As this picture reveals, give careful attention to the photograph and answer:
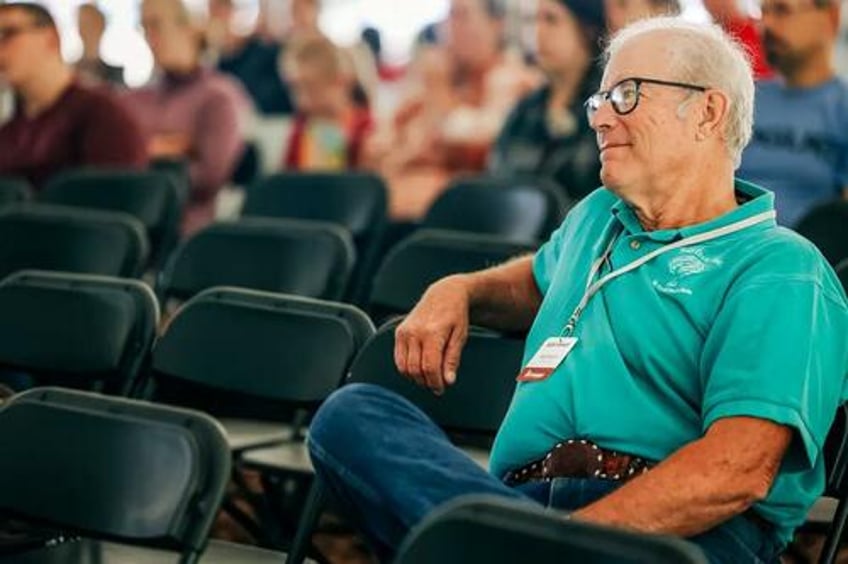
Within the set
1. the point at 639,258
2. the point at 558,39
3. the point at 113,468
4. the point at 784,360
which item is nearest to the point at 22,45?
the point at 558,39

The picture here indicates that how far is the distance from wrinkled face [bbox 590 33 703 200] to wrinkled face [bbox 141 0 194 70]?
4.95m

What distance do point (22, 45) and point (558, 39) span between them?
6.98 feet

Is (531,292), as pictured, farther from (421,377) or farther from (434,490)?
(434,490)

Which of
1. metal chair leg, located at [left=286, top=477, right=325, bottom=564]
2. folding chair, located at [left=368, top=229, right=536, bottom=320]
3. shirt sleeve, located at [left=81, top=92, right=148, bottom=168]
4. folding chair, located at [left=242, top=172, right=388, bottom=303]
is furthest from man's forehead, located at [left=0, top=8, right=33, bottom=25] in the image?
metal chair leg, located at [left=286, top=477, right=325, bottom=564]

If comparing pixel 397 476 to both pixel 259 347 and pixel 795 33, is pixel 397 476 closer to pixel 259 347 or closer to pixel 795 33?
pixel 259 347

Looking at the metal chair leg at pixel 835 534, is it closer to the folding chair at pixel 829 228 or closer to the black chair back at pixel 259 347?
the black chair back at pixel 259 347

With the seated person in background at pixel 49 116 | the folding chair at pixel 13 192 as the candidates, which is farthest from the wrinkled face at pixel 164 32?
the folding chair at pixel 13 192

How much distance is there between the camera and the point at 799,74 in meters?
5.36

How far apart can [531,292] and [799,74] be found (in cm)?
242

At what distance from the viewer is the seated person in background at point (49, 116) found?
6609 mm

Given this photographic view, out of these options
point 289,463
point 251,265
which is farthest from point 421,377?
point 251,265

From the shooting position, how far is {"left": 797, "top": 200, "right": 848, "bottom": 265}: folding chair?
14.6ft

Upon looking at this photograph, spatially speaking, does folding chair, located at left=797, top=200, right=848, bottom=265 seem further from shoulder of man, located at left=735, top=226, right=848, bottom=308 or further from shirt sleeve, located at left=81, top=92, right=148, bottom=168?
shirt sleeve, located at left=81, top=92, right=148, bottom=168

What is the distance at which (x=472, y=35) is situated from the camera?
755 centimetres
